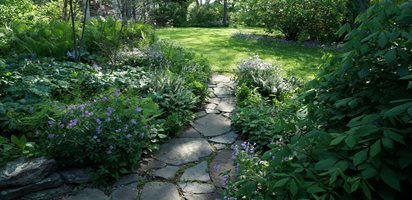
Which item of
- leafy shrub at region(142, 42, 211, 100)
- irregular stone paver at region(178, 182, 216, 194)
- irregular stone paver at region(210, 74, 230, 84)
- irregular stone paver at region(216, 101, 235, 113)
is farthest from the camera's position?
irregular stone paver at region(210, 74, 230, 84)

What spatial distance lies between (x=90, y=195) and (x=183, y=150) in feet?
3.91

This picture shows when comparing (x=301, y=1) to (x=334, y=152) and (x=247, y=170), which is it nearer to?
(x=247, y=170)

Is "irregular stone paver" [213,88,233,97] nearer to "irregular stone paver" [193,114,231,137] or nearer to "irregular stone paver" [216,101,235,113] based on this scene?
"irregular stone paver" [216,101,235,113]

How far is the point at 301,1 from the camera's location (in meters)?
11.0

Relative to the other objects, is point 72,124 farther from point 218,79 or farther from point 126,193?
point 218,79

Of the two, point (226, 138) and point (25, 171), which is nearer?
point (25, 171)

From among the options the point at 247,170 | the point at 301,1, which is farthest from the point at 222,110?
the point at 301,1

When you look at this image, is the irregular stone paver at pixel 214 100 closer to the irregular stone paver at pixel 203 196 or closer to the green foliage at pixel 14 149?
the irregular stone paver at pixel 203 196

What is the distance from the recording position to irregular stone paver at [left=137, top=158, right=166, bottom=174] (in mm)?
3468

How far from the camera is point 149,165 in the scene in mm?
3551

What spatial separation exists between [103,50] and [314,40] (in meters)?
7.92

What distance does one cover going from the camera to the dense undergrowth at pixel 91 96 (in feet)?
10.5

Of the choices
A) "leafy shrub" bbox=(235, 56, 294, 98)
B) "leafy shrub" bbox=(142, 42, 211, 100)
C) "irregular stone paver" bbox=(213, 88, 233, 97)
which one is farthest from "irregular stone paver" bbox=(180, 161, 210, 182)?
"irregular stone paver" bbox=(213, 88, 233, 97)

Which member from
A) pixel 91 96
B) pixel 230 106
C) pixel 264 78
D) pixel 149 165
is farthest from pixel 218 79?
pixel 149 165
